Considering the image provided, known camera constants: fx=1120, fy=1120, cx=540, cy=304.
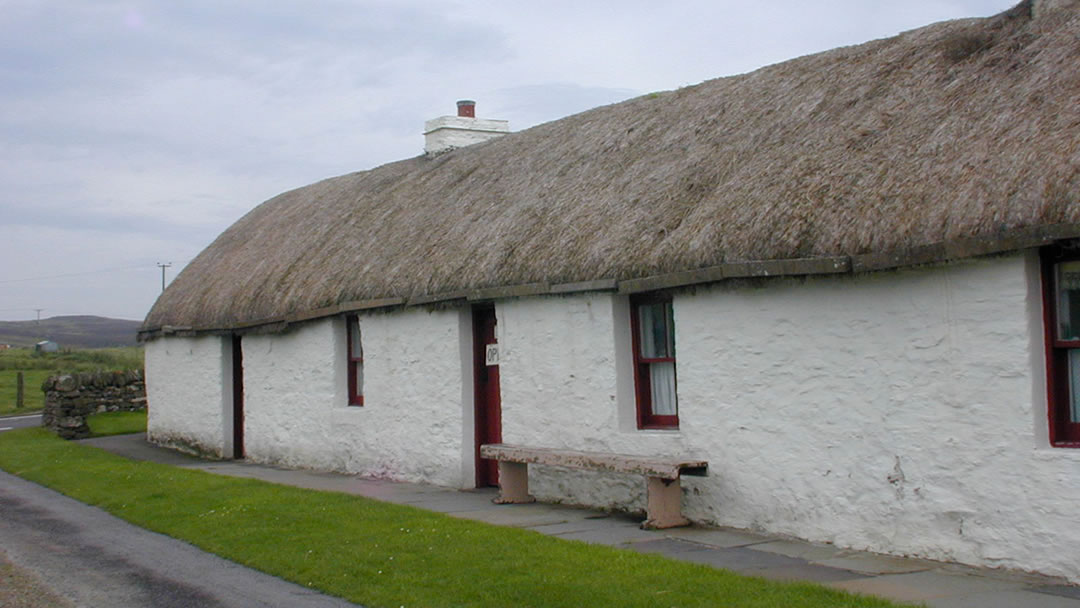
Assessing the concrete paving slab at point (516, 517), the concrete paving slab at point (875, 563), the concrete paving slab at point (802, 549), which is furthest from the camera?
the concrete paving slab at point (516, 517)

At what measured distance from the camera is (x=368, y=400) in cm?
1562

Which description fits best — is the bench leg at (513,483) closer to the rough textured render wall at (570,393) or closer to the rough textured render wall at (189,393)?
the rough textured render wall at (570,393)

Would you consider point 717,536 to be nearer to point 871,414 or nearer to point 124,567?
point 871,414

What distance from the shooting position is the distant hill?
315 feet

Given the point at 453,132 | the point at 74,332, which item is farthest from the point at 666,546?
the point at 74,332

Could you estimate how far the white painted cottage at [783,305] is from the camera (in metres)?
7.91

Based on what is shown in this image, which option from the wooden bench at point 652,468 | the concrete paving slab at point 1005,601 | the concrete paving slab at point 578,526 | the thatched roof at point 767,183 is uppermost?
the thatched roof at point 767,183

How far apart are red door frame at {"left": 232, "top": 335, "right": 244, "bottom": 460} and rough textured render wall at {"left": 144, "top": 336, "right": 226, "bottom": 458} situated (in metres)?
0.14

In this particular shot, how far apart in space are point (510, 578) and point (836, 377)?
10.3ft

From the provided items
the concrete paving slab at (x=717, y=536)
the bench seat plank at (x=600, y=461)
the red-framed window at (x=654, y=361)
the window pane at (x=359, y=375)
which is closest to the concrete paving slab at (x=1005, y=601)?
the concrete paving slab at (x=717, y=536)

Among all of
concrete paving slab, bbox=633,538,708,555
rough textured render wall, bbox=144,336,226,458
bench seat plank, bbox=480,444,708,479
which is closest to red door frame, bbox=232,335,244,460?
rough textured render wall, bbox=144,336,226,458

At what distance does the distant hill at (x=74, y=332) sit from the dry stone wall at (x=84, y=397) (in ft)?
219

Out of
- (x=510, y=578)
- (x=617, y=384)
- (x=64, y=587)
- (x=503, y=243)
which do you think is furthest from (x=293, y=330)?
(x=510, y=578)

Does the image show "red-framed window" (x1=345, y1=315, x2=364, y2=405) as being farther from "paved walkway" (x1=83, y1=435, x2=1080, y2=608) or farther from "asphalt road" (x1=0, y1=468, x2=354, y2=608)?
"asphalt road" (x1=0, y1=468, x2=354, y2=608)
